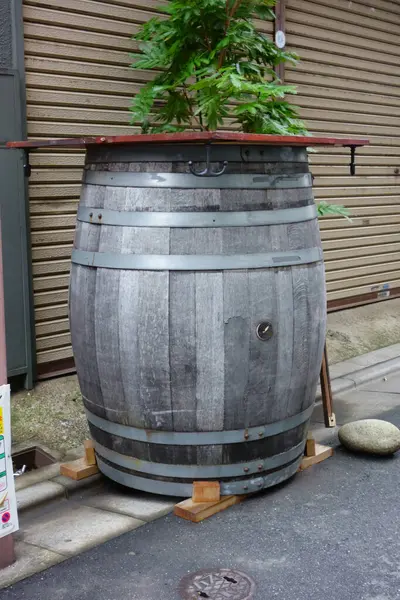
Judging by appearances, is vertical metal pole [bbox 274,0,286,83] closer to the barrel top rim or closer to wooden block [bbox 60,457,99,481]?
the barrel top rim

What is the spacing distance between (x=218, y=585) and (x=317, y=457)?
5.30 ft

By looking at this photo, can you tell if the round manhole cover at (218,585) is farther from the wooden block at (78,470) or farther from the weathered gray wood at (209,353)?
the wooden block at (78,470)

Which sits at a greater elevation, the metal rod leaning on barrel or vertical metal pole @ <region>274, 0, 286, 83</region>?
vertical metal pole @ <region>274, 0, 286, 83</region>

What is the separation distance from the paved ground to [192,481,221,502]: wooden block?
11 cm

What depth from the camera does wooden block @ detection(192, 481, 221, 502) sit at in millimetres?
4125

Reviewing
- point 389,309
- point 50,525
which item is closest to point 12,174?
point 50,525

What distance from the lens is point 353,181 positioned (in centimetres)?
864

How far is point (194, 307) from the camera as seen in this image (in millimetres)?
3926

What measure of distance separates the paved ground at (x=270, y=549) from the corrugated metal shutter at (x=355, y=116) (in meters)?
4.27

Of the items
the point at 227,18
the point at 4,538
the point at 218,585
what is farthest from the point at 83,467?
the point at 227,18

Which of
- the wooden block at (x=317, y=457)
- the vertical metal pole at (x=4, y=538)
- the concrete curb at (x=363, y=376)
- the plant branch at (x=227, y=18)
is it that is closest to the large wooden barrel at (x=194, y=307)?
the wooden block at (x=317, y=457)

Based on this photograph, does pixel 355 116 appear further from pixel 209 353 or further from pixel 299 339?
pixel 209 353

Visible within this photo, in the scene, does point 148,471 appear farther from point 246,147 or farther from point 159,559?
point 246,147

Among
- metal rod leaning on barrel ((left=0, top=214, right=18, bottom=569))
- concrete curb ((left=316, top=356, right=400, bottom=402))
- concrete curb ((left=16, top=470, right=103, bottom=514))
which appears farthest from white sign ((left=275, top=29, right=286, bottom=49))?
metal rod leaning on barrel ((left=0, top=214, right=18, bottom=569))
